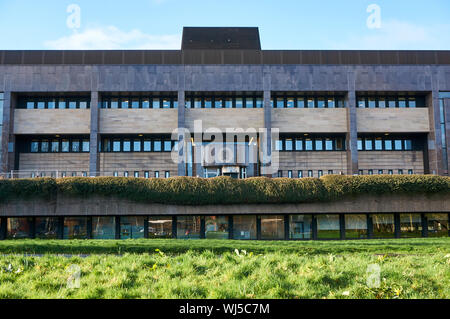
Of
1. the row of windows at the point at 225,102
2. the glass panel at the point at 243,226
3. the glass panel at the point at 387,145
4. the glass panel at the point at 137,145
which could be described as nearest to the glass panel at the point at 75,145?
the glass panel at the point at 137,145

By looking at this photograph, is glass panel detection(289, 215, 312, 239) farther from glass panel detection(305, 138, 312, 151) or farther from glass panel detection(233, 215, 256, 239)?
glass panel detection(305, 138, 312, 151)

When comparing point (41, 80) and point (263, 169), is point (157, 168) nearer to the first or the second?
point (263, 169)

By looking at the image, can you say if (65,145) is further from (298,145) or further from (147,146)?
(298,145)

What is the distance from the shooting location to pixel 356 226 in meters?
37.4

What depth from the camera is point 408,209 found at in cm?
3544

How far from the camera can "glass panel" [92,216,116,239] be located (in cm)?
3612

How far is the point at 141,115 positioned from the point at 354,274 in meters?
41.1

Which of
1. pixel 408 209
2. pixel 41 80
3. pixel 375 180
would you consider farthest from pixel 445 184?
pixel 41 80

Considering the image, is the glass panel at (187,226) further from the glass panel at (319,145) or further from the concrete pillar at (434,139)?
the concrete pillar at (434,139)

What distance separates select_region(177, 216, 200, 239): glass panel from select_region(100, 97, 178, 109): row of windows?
17.4 meters

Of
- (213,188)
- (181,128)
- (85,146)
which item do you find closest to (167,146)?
(181,128)

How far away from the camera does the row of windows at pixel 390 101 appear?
50094 millimetres

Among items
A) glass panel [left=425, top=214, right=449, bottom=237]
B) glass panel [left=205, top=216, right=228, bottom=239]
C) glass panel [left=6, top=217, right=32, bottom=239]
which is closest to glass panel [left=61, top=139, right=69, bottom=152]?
glass panel [left=6, top=217, right=32, bottom=239]
